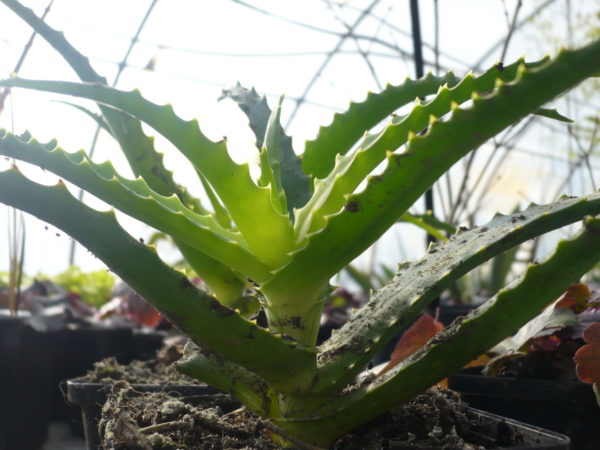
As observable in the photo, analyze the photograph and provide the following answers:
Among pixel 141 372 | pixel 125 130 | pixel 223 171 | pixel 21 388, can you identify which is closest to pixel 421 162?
pixel 223 171

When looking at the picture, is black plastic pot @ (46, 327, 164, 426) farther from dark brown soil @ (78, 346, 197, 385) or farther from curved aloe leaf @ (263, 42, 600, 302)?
curved aloe leaf @ (263, 42, 600, 302)

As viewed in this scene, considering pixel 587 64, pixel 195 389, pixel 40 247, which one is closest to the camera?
pixel 587 64

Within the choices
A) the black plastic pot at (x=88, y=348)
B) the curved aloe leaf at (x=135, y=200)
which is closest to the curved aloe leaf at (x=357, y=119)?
the curved aloe leaf at (x=135, y=200)

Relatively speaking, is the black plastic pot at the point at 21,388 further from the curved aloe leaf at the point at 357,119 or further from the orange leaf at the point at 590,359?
the orange leaf at the point at 590,359

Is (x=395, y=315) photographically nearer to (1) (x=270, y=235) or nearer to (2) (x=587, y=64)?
(1) (x=270, y=235)

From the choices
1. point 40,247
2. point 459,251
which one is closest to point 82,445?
point 459,251

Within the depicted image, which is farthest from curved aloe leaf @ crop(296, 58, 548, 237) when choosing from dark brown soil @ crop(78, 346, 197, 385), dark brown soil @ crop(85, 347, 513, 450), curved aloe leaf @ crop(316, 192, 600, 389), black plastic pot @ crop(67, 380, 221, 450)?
dark brown soil @ crop(78, 346, 197, 385)
